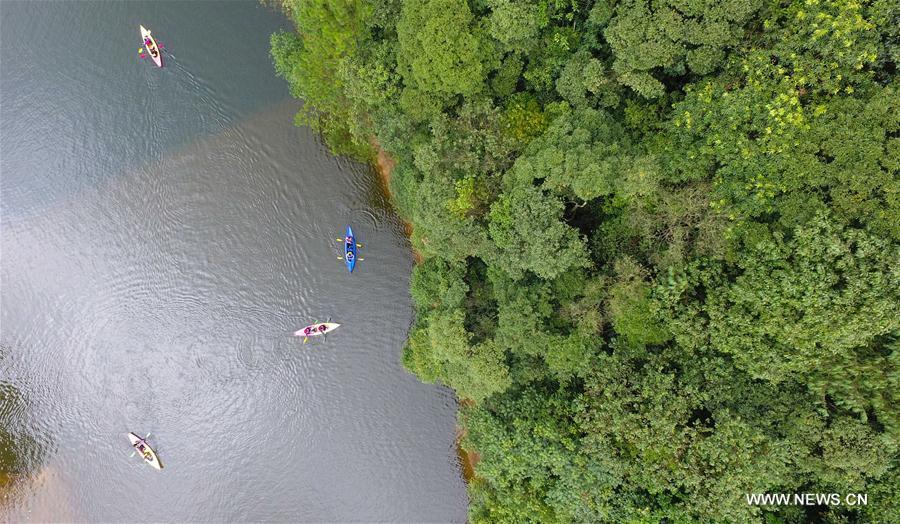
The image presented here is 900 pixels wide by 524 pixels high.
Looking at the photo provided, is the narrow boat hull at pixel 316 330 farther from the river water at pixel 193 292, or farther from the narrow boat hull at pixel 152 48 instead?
the narrow boat hull at pixel 152 48

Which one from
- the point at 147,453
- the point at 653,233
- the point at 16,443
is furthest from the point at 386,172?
the point at 16,443

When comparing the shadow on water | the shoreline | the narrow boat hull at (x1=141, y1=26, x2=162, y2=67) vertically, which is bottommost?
the shadow on water

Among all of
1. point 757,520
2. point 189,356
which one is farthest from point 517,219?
point 189,356

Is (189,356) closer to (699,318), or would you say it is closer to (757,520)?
(699,318)

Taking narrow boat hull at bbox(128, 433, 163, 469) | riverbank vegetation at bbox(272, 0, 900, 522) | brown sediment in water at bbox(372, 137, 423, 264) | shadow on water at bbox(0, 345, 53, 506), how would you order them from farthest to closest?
shadow on water at bbox(0, 345, 53, 506) → narrow boat hull at bbox(128, 433, 163, 469) → brown sediment in water at bbox(372, 137, 423, 264) → riverbank vegetation at bbox(272, 0, 900, 522)

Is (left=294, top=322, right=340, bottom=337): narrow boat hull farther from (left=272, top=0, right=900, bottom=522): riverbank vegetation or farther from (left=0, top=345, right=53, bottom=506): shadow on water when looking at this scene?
(left=0, top=345, right=53, bottom=506): shadow on water

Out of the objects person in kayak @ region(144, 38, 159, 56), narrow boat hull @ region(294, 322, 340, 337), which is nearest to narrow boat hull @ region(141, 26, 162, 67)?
person in kayak @ region(144, 38, 159, 56)
